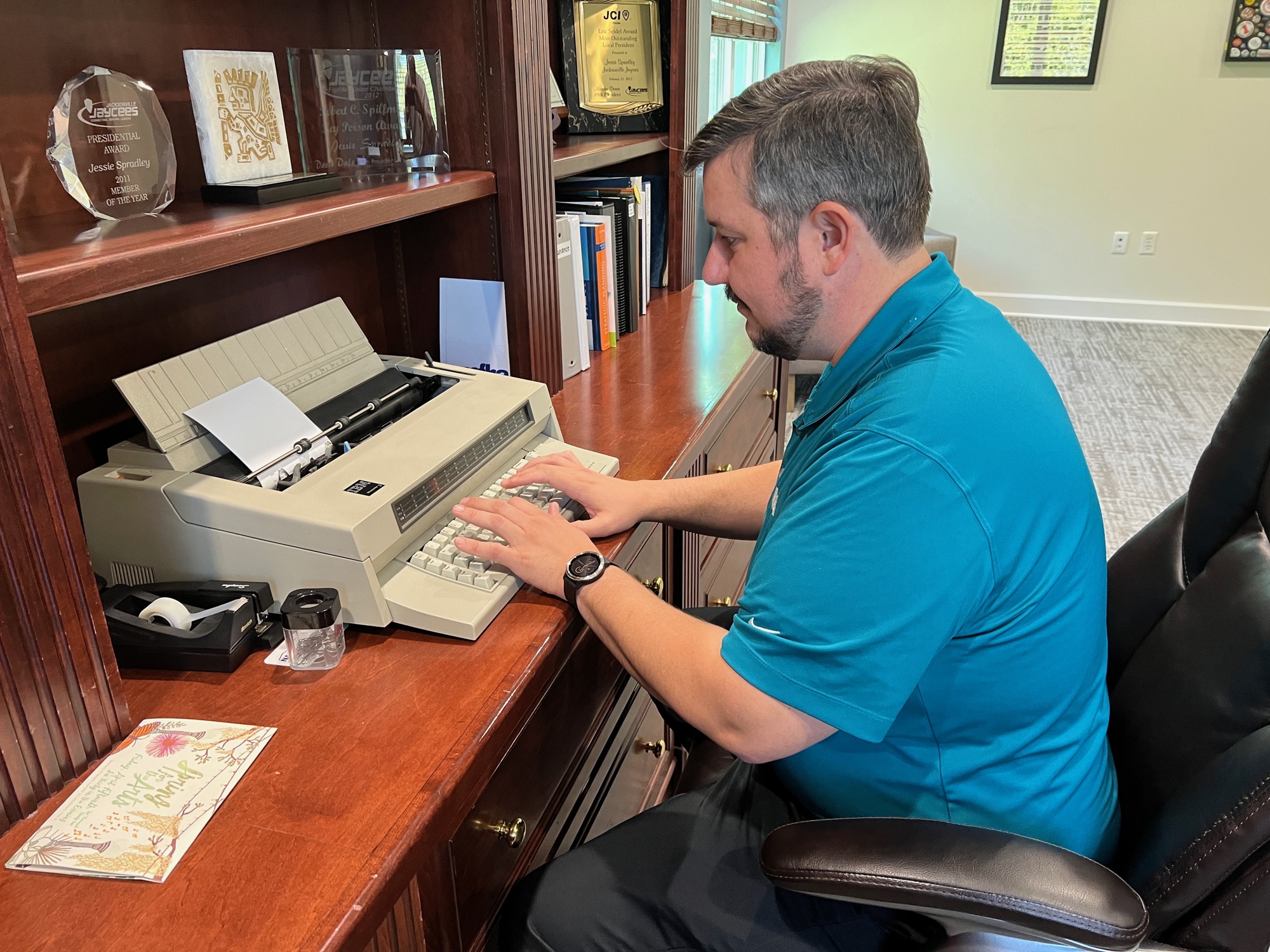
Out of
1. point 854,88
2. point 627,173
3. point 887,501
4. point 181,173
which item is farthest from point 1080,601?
point 627,173

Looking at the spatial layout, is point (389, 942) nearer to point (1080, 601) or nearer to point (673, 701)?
point (673, 701)

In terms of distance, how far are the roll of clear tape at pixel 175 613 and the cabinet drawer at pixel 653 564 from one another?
1.88 feet

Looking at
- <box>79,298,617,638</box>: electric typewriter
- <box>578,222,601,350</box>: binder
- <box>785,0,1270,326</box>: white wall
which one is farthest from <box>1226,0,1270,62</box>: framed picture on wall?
<box>79,298,617,638</box>: electric typewriter

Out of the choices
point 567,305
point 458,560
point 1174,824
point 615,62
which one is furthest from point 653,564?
point 615,62

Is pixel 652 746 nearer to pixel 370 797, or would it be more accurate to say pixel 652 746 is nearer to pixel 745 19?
pixel 370 797

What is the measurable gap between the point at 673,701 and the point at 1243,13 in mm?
5314

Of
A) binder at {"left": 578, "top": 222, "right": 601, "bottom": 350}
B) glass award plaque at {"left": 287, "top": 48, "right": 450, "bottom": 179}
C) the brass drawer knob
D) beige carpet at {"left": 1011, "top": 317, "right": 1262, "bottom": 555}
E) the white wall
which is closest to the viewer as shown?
glass award plaque at {"left": 287, "top": 48, "right": 450, "bottom": 179}

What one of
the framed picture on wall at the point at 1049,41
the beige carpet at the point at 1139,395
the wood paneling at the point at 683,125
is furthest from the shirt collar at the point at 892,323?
the framed picture on wall at the point at 1049,41

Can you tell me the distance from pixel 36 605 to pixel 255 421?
392 mm

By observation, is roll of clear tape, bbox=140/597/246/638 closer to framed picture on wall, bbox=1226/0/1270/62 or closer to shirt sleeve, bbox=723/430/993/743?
shirt sleeve, bbox=723/430/993/743

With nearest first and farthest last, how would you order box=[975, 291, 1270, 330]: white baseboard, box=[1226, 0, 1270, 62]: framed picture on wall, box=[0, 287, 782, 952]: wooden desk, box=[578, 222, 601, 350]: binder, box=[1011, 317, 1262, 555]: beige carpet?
box=[0, 287, 782, 952]: wooden desk → box=[578, 222, 601, 350]: binder → box=[1011, 317, 1262, 555]: beige carpet → box=[1226, 0, 1270, 62]: framed picture on wall → box=[975, 291, 1270, 330]: white baseboard

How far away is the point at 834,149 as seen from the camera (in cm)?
96

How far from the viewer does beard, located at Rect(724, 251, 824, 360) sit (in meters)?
1.02

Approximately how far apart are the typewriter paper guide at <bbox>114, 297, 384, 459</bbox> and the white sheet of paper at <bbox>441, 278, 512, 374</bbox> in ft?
0.82
